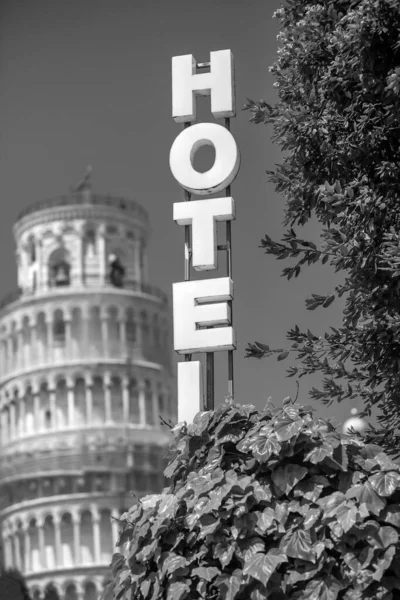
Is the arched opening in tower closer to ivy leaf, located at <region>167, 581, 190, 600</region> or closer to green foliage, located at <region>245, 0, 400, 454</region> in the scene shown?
green foliage, located at <region>245, 0, 400, 454</region>

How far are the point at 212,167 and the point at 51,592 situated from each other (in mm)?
71187

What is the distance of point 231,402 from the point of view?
373 inches

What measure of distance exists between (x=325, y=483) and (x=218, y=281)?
5798 millimetres

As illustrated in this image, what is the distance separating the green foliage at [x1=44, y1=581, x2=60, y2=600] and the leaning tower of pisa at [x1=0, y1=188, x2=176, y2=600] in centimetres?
32

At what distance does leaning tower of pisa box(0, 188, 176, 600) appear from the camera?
83.8 meters

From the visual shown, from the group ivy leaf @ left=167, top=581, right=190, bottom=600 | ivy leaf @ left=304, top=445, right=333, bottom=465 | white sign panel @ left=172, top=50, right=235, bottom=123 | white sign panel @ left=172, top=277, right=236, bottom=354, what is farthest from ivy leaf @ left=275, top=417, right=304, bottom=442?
white sign panel @ left=172, top=50, right=235, bottom=123

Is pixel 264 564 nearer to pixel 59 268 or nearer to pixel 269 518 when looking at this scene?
pixel 269 518

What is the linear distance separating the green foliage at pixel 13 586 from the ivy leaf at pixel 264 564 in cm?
6195

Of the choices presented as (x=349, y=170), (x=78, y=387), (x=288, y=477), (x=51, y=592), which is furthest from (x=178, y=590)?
(x=78, y=387)

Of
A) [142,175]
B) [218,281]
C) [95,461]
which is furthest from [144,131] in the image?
[218,281]

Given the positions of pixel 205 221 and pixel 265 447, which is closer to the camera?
pixel 265 447

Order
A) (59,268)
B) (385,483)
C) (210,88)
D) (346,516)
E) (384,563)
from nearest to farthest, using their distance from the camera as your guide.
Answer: (384,563), (346,516), (385,483), (210,88), (59,268)

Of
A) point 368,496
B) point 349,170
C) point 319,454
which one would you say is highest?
point 349,170

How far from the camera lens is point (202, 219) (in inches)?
583
